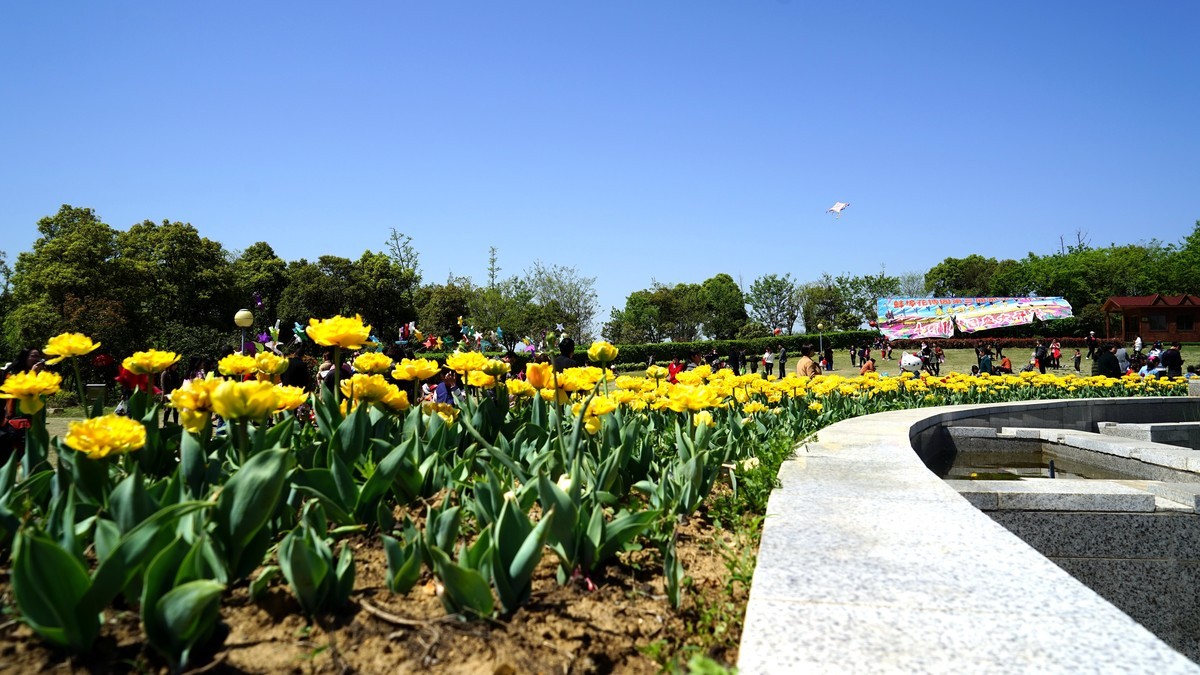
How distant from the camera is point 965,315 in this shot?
5988 centimetres

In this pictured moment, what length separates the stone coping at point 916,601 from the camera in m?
1.67

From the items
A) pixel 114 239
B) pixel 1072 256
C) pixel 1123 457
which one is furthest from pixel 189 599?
pixel 1072 256

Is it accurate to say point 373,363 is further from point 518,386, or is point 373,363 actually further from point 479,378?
point 518,386

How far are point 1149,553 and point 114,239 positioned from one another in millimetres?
40398

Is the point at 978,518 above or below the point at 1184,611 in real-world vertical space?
above

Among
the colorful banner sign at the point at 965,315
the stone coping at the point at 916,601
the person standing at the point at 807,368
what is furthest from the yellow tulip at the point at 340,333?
the colorful banner sign at the point at 965,315

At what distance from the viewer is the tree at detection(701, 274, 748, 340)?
79312 mm

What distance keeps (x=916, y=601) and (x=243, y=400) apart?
1944 millimetres

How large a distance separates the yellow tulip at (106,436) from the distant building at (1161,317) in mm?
61296

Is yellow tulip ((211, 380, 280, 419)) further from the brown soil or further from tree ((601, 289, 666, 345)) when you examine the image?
tree ((601, 289, 666, 345))

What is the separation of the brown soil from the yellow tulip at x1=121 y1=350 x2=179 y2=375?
126cm

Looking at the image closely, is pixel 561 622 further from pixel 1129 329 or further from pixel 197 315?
pixel 1129 329

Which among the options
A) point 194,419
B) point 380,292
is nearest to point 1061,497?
point 194,419

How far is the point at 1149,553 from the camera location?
13.9 feet
